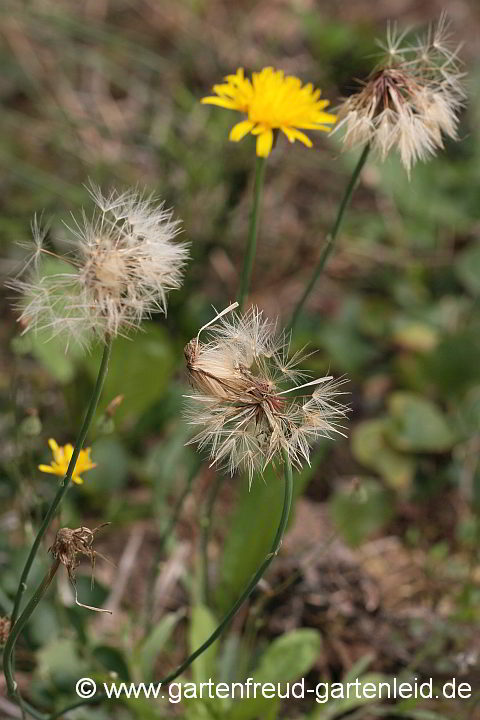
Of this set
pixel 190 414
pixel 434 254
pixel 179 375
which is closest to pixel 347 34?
pixel 434 254

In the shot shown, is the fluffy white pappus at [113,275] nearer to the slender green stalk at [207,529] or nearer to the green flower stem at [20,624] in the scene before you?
the green flower stem at [20,624]

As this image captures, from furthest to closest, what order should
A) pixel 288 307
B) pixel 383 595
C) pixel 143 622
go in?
pixel 288 307
pixel 383 595
pixel 143 622

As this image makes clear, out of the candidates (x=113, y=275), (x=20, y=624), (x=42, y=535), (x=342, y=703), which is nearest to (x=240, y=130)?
(x=113, y=275)

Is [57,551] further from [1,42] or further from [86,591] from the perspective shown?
[1,42]

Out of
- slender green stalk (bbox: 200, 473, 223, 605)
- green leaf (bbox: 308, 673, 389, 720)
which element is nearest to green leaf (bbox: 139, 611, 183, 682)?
slender green stalk (bbox: 200, 473, 223, 605)

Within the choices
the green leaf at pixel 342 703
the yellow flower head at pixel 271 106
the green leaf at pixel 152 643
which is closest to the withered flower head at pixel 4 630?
the green leaf at pixel 152 643

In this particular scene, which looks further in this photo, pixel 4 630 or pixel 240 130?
pixel 240 130

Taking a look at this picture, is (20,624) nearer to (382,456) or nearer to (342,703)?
(342,703)
